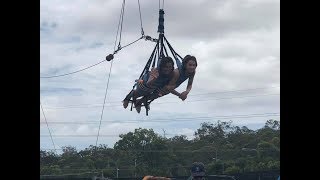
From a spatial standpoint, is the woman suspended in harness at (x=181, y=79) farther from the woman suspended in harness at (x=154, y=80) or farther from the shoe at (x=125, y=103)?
the shoe at (x=125, y=103)

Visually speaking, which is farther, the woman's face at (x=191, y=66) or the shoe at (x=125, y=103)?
the shoe at (x=125, y=103)

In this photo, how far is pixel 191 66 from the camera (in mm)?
7375

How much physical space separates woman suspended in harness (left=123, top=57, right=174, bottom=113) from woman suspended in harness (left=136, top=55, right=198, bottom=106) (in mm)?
54

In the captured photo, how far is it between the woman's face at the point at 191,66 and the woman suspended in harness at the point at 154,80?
0.69 feet

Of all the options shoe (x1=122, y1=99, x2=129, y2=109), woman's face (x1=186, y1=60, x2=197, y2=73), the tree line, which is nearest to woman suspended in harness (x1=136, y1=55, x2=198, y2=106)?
woman's face (x1=186, y1=60, x2=197, y2=73)

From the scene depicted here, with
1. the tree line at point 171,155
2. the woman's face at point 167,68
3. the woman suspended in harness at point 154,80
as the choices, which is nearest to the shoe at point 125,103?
the woman suspended in harness at point 154,80

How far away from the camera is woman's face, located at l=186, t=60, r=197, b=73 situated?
290 inches

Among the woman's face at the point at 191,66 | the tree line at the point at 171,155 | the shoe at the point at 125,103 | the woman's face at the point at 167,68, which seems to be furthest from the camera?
the tree line at the point at 171,155

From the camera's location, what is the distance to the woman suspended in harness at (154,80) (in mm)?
7098
